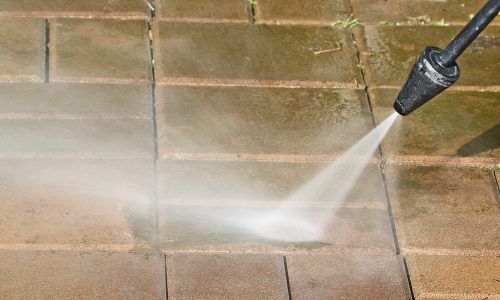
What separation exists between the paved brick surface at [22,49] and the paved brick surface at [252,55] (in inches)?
22.6

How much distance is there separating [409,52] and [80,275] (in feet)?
7.18

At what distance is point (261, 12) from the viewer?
4.67 meters

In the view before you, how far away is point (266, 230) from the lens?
3.49m

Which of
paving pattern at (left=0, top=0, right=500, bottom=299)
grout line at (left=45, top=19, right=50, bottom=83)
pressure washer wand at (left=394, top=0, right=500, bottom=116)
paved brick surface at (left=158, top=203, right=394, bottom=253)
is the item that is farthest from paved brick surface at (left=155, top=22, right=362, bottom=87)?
pressure washer wand at (left=394, top=0, right=500, bottom=116)

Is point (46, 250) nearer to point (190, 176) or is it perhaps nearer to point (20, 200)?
point (20, 200)

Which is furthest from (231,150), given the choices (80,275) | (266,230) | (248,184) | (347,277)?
(80,275)

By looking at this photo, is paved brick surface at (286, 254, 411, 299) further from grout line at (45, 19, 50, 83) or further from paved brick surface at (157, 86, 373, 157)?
grout line at (45, 19, 50, 83)

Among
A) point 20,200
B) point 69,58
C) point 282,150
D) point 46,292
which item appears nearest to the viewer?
point 46,292

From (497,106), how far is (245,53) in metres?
1.28

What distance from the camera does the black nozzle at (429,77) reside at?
318 centimetres

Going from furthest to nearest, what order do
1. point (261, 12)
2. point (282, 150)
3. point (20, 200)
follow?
1. point (261, 12)
2. point (282, 150)
3. point (20, 200)

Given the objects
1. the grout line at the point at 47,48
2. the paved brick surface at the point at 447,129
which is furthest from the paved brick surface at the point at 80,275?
the paved brick surface at the point at 447,129

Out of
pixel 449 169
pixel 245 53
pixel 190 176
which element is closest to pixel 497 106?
pixel 449 169

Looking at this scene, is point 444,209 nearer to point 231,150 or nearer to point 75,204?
point 231,150
